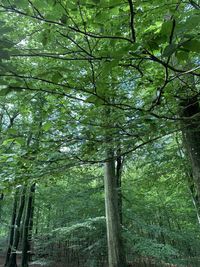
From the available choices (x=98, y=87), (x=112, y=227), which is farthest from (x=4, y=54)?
(x=112, y=227)

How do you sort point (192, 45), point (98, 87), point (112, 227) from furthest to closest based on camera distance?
1. point (112, 227)
2. point (98, 87)
3. point (192, 45)

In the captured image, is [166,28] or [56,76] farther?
[56,76]

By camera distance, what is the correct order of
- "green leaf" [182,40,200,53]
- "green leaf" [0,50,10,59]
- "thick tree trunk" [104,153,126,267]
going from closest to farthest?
"green leaf" [182,40,200,53], "green leaf" [0,50,10,59], "thick tree trunk" [104,153,126,267]

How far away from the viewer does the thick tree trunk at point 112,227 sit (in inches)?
182

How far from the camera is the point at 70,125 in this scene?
1.74 m

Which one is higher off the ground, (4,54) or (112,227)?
(4,54)

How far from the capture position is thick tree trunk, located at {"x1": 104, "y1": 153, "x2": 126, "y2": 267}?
15.2ft

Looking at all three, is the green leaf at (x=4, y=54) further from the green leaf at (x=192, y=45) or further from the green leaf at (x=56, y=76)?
the green leaf at (x=192, y=45)

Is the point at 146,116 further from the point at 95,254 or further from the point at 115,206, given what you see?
the point at 95,254

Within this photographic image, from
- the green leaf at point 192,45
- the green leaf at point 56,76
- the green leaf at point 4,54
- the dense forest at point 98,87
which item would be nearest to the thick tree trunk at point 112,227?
the dense forest at point 98,87

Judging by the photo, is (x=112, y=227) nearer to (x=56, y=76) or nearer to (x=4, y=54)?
(x=56, y=76)

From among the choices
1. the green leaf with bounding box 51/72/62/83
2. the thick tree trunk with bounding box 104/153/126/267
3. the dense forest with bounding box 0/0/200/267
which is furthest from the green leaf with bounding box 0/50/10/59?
the thick tree trunk with bounding box 104/153/126/267

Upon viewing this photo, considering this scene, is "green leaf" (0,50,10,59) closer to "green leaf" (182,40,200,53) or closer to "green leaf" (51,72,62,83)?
"green leaf" (51,72,62,83)

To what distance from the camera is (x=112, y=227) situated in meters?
4.80
